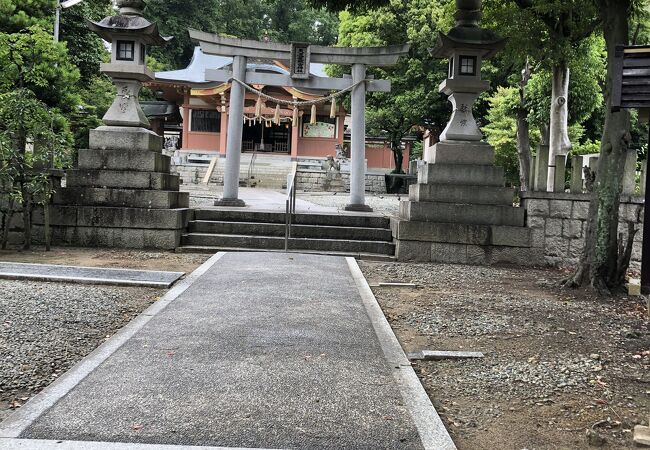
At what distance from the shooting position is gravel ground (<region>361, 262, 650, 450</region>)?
308 centimetres

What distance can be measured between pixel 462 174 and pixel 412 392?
617cm

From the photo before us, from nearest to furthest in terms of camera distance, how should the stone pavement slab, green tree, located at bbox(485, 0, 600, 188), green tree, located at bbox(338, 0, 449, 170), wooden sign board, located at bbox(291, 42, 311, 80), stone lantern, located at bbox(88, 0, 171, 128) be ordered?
the stone pavement slab → stone lantern, located at bbox(88, 0, 171, 128) → green tree, located at bbox(485, 0, 600, 188) → wooden sign board, located at bbox(291, 42, 311, 80) → green tree, located at bbox(338, 0, 449, 170)

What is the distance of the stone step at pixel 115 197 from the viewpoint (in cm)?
891

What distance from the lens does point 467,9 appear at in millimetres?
9398

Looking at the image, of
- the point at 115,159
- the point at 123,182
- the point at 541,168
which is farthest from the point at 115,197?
the point at 541,168

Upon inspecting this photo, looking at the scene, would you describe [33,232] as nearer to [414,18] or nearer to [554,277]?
[554,277]

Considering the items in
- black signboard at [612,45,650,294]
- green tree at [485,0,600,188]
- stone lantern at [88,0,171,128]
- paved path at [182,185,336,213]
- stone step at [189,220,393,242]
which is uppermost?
green tree at [485,0,600,188]

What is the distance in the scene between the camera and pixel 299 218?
32.6ft

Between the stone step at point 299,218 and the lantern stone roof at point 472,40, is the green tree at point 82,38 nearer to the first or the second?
the stone step at point 299,218

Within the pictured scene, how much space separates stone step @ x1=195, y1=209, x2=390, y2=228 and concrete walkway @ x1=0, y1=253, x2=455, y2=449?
4.44 m

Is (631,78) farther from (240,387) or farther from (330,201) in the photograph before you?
(330,201)

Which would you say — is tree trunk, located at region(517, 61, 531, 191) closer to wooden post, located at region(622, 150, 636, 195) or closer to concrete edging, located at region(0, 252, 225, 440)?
wooden post, located at region(622, 150, 636, 195)

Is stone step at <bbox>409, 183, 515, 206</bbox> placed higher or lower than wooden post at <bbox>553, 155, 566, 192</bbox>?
lower

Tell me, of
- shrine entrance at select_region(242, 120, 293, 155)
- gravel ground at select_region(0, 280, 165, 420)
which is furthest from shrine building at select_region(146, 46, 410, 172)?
gravel ground at select_region(0, 280, 165, 420)
